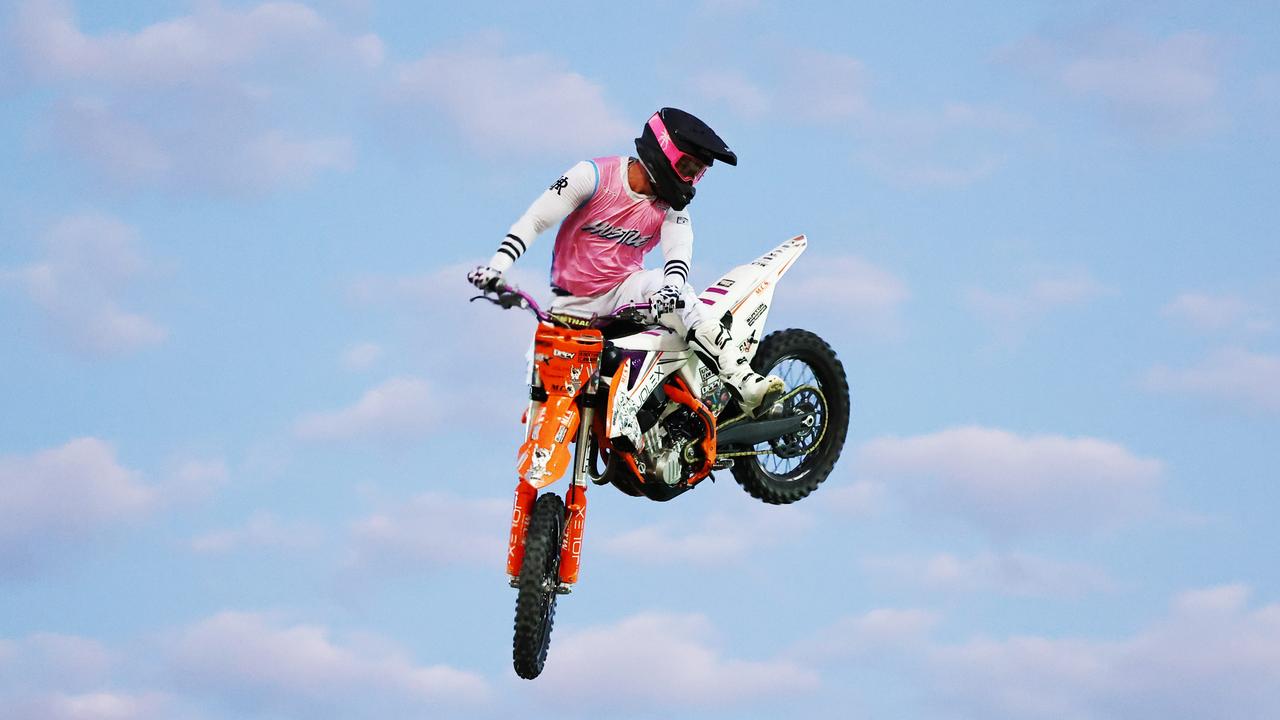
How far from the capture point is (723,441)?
50.2 ft

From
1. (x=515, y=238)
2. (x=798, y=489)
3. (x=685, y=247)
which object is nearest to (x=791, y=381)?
(x=798, y=489)

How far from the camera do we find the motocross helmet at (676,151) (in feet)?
46.5

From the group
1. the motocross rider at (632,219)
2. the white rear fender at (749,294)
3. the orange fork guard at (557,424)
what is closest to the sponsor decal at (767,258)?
the white rear fender at (749,294)

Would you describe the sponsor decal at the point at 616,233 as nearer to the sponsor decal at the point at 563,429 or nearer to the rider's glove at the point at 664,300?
the rider's glove at the point at 664,300

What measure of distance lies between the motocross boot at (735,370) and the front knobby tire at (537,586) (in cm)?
200

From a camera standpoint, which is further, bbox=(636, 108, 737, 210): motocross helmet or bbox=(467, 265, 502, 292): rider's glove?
bbox=(636, 108, 737, 210): motocross helmet

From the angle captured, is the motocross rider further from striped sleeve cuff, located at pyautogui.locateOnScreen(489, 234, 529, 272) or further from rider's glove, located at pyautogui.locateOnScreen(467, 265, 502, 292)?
rider's glove, located at pyautogui.locateOnScreen(467, 265, 502, 292)

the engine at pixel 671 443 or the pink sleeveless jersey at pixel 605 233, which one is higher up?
the pink sleeveless jersey at pixel 605 233

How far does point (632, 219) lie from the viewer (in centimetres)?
1435

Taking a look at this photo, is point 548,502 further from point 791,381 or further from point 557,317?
point 791,381

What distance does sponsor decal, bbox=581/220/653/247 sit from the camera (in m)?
14.3

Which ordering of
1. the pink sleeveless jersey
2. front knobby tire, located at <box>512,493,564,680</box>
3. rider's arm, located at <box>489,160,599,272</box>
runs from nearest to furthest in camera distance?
front knobby tire, located at <box>512,493,564,680</box> < rider's arm, located at <box>489,160,599,272</box> < the pink sleeveless jersey

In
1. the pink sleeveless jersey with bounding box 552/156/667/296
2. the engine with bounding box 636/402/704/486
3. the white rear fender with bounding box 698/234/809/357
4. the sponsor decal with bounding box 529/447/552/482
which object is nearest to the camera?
the sponsor decal with bounding box 529/447/552/482

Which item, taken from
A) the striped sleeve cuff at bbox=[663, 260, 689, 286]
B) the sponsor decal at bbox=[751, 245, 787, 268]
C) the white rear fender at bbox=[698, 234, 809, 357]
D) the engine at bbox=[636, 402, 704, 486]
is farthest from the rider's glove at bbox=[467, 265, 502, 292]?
the sponsor decal at bbox=[751, 245, 787, 268]
